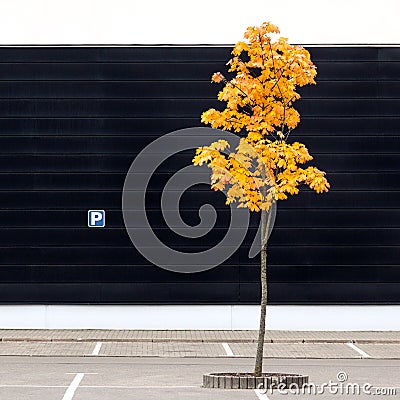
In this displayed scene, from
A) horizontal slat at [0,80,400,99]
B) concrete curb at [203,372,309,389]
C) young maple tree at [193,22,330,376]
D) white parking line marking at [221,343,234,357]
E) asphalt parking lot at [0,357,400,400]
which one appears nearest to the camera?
asphalt parking lot at [0,357,400,400]

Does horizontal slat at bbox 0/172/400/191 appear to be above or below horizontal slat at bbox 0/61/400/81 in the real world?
below

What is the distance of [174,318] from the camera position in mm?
30656

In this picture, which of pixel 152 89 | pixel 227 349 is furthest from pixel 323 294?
pixel 152 89

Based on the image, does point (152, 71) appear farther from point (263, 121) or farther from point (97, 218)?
point (263, 121)

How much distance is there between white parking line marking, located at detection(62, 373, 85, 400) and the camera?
56.4 ft

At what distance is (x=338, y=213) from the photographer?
31016 mm

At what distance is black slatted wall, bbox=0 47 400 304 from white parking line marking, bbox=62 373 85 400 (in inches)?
415

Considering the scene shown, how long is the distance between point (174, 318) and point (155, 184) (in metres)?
3.19

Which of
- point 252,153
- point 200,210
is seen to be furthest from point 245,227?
point 252,153

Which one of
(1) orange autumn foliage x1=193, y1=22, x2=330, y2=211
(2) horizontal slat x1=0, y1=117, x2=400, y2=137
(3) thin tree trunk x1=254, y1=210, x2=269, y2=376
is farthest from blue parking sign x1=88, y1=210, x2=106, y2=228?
(1) orange autumn foliage x1=193, y1=22, x2=330, y2=211

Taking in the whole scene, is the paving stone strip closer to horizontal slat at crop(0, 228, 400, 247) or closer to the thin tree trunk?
horizontal slat at crop(0, 228, 400, 247)

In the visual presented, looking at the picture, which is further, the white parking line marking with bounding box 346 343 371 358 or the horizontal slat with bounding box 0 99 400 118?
the horizontal slat with bounding box 0 99 400 118

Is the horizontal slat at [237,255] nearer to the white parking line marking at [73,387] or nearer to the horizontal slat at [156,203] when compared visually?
the horizontal slat at [156,203]
